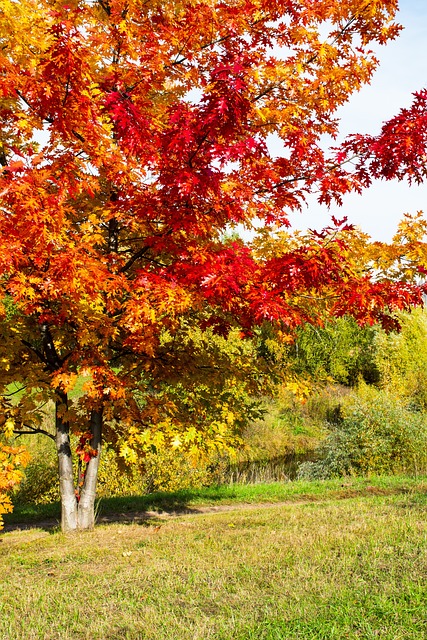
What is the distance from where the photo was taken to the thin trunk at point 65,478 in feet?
23.3

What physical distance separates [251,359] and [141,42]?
157 inches

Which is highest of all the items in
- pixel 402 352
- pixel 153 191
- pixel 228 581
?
pixel 402 352

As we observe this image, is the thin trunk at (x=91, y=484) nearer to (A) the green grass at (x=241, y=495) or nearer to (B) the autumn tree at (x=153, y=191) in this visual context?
(B) the autumn tree at (x=153, y=191)

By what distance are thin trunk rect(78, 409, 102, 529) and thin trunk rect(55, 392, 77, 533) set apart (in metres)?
0.10

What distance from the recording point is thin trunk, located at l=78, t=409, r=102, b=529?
23.5 feet

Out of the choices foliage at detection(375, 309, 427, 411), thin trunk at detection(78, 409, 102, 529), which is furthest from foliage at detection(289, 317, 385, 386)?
thin trunk at detection(78, 409, 102, 529)

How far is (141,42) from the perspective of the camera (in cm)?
627

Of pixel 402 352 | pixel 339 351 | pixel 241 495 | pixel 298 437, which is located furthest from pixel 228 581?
pixel 339 351

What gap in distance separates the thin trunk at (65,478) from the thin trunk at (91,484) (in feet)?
0.32

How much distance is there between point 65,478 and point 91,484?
0.33 metres

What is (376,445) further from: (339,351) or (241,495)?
(339,351)

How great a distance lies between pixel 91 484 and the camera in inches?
284

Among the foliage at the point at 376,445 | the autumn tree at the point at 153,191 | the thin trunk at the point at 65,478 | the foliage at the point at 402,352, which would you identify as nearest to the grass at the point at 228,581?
the thin trunk at the point at 65,478

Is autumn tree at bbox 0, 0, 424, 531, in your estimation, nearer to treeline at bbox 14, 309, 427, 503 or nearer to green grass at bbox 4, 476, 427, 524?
treeline at bbox 14, 309, 427, 503
